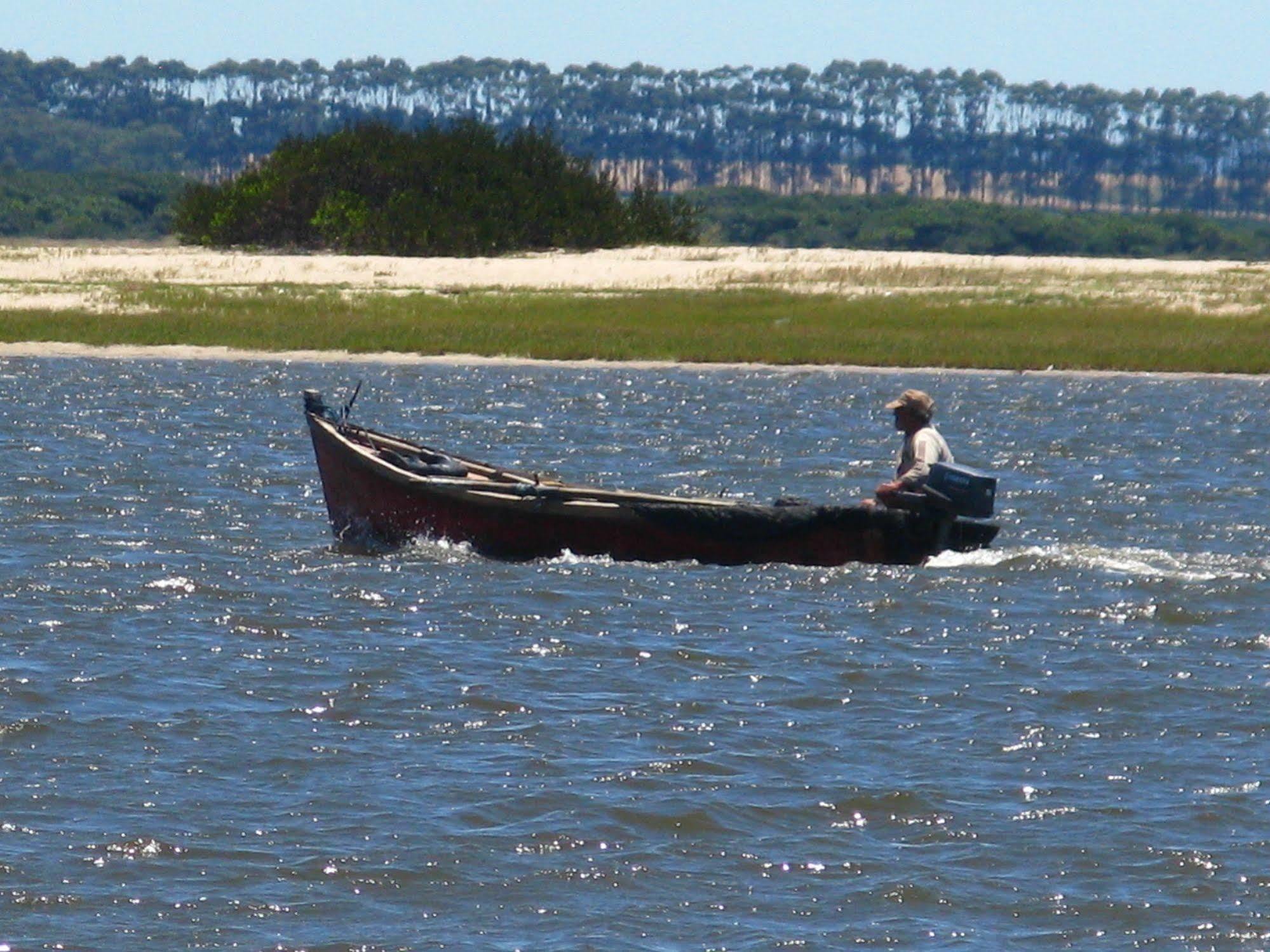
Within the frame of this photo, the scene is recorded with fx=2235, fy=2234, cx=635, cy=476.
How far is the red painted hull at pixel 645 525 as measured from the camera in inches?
624

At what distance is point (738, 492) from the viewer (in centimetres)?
2173

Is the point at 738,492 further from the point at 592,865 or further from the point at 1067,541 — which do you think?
the point at 592,865

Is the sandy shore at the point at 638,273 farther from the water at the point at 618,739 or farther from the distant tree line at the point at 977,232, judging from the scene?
the distant tree line at the point at 977,232

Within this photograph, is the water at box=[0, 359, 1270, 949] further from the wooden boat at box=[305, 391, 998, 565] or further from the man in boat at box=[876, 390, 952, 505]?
the man in boat at box=[876, 390, 952, 505]

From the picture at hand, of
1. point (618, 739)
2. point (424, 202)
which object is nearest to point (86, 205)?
point (424, 202)

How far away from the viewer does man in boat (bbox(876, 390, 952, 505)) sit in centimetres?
1578

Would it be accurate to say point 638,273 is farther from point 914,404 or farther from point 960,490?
point 960,490

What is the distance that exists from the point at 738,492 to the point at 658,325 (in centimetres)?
1825

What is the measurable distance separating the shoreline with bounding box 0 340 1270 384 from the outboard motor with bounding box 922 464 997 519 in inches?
786

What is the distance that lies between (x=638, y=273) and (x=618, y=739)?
37926mm

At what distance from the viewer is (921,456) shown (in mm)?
15852

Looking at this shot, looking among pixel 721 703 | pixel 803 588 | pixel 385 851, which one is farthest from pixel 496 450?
pixel 385 851

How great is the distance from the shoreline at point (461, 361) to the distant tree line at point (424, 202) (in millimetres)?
18634

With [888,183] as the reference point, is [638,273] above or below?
below
